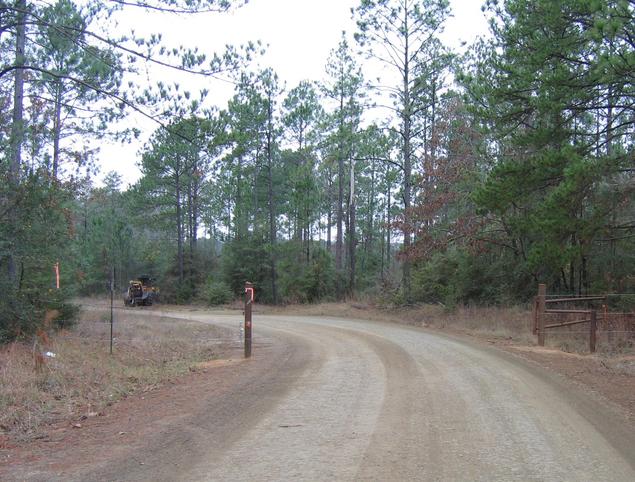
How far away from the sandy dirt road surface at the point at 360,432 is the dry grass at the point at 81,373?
28.9 inches

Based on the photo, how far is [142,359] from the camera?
39.4 feet

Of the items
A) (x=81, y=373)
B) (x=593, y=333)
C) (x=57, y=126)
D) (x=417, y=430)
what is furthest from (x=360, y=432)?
(x=57, y=126)

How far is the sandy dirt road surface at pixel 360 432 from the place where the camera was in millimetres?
4961

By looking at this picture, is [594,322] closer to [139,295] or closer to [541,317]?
[541,317]

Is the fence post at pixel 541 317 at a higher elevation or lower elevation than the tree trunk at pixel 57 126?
lower

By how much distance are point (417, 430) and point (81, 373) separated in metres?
5.81

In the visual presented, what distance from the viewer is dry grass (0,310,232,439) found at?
7.08 meters

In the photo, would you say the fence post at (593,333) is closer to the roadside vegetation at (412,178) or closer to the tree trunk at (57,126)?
the roadside vegetation at (412,178)

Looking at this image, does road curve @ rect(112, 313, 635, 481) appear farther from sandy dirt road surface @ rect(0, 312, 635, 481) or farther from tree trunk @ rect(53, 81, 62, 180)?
tree trunk @ rect(53, 81, 62, 180)

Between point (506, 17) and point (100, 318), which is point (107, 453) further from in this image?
point (100, 318)

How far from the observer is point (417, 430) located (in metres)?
6.17

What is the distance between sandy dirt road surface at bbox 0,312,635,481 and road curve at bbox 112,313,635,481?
0.02 metres

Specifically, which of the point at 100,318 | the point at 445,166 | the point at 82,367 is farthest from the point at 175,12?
the point at 445,166

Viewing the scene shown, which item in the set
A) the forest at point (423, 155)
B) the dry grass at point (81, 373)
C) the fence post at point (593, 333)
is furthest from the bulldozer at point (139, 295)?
the fence post at point (593, 333)
